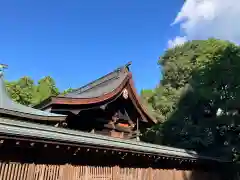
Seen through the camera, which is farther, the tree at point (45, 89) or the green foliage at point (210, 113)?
the tree at point (45, 89)

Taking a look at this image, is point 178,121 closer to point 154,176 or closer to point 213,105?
point 213,105

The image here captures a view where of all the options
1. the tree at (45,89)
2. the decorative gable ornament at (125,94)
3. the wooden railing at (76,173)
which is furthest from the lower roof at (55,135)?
the tree at (45,89)

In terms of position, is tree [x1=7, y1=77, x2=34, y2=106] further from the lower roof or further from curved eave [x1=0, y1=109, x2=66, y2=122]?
the lower roof

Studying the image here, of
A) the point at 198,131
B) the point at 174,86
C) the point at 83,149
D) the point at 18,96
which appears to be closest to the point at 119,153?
the point at 83,149

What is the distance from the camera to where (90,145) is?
27.5ft

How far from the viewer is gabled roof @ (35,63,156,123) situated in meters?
12.8

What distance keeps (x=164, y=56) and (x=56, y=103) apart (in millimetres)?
21611

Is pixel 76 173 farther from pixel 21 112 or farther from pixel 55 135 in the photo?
pixel 21 112

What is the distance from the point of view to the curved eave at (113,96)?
41.3 feet

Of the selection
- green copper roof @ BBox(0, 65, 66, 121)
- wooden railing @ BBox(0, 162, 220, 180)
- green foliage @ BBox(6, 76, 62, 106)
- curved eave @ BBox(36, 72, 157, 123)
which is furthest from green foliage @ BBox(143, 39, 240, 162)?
green foliage @ BBox(6, 76, 62, 106)

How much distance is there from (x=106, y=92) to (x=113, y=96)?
438 mm

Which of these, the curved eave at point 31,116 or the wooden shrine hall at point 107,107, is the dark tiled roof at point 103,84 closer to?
the wooden shrine hall at point 107,107

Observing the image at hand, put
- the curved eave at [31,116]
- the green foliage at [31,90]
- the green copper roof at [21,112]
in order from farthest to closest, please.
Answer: the green foliage at [31,90] → the green copper roof at [21,112] → the curved eave at [31,116]

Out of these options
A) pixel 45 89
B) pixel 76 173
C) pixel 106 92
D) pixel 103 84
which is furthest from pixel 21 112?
pixel 45 89
